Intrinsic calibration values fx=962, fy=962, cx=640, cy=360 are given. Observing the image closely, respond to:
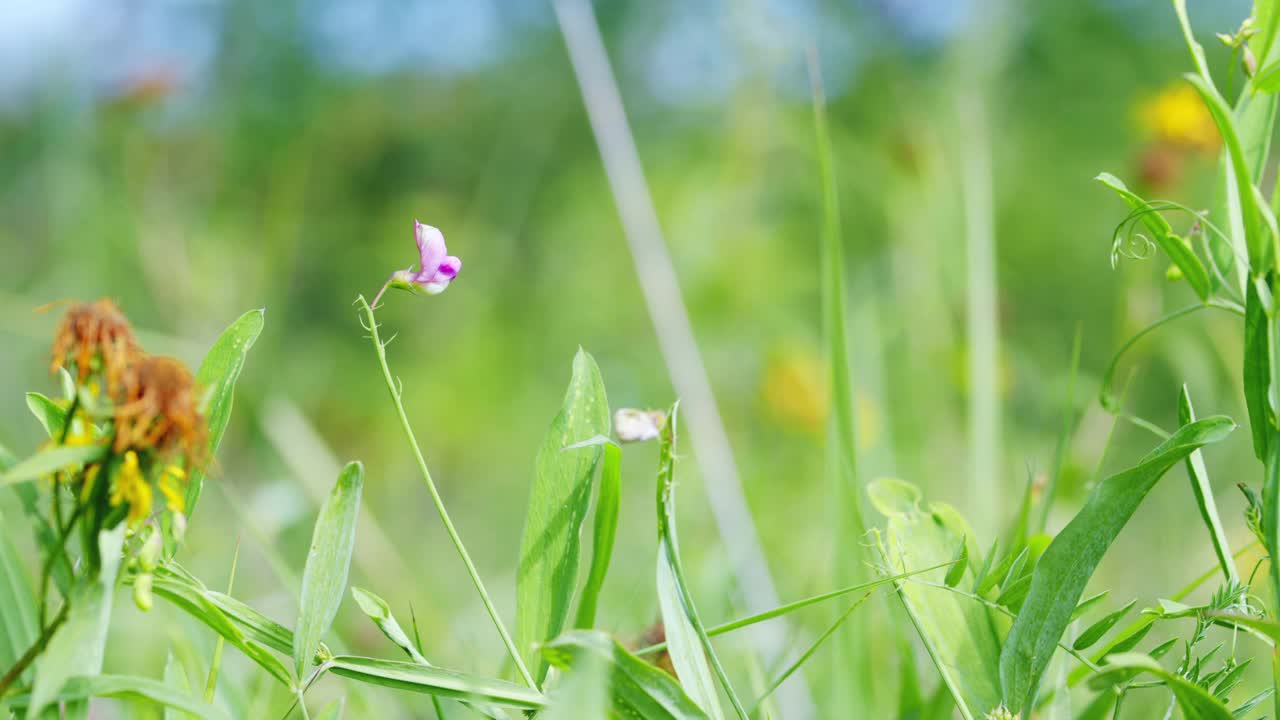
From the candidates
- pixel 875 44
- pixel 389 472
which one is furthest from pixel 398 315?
pixel 875 44

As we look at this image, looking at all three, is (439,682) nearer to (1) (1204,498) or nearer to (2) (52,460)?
(2) (52,460)

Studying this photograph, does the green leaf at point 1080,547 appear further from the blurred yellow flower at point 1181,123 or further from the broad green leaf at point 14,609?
the blurred yellow flower at point 1181,123

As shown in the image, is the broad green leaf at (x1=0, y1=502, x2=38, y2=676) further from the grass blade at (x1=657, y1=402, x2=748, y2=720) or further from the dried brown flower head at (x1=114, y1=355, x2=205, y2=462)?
the grass blade at (x1=657, y1=402, x2=748, y2=720)

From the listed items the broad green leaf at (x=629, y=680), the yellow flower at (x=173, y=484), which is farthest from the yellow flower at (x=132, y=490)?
the broad green leaf at (x=629, y=680)

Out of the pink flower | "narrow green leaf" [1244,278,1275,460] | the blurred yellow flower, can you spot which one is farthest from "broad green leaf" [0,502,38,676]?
the blurred yellow flower

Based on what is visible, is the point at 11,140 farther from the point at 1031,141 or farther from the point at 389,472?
the point at 1031,141

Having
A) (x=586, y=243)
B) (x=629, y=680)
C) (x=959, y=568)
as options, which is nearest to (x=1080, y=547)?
(x=959, y=568)
